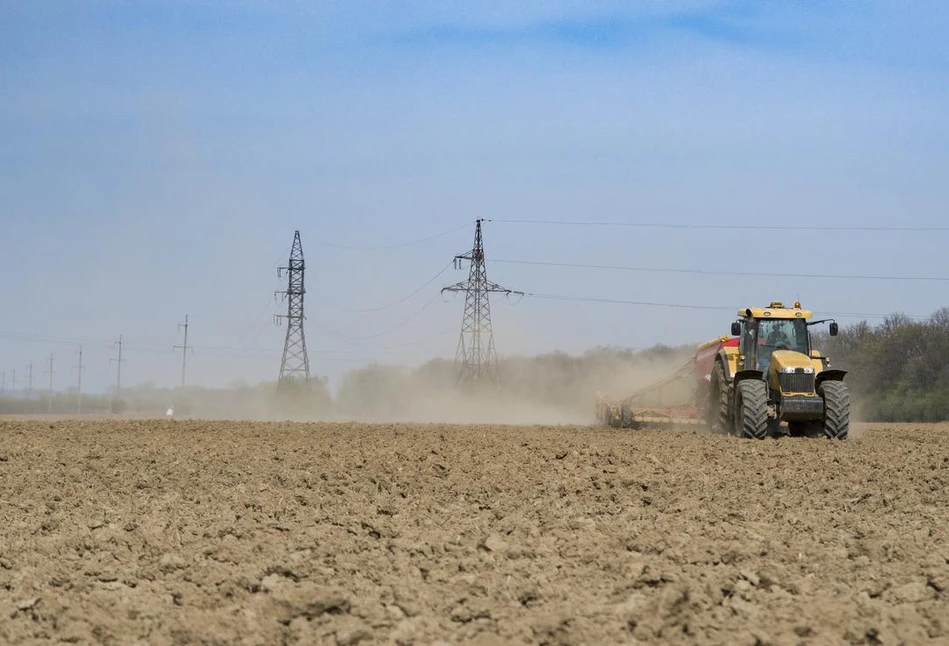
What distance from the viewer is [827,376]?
22016 millimetres

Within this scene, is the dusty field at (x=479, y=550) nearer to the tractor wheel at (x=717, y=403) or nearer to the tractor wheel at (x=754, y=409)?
the tractor wheel at (x=754, y=409)

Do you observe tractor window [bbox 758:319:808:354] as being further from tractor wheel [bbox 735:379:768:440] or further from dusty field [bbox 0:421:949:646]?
dusty field [bbox 0:421:949:646]

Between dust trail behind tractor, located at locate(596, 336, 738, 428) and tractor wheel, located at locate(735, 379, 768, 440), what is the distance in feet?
12.5

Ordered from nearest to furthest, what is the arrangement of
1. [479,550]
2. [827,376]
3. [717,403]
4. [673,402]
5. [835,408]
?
1. [479,550]
2. [835,408]
3. [827,376]
4. [717,403]
5. [673,402]

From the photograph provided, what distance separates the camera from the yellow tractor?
21.5 m

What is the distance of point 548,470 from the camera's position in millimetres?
15656

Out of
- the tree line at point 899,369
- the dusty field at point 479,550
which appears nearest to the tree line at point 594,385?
the tree line at point 899,369

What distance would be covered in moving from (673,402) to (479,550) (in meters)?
23.0

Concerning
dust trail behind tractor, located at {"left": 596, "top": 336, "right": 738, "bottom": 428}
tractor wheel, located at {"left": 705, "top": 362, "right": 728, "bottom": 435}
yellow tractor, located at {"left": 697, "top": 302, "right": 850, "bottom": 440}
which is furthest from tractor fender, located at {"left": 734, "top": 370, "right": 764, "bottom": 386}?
dust trail behind tractor, located at {"left": 596, "top": 336, "right": 738, "bottom": 428}

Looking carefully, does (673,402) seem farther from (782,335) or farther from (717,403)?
(782,335)

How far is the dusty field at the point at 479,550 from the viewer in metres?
7.33

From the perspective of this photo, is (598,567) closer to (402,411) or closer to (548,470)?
(548,470)

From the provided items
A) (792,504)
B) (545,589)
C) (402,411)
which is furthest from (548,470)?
(402,411)

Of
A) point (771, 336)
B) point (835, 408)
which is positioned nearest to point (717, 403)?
point (771, 336)
